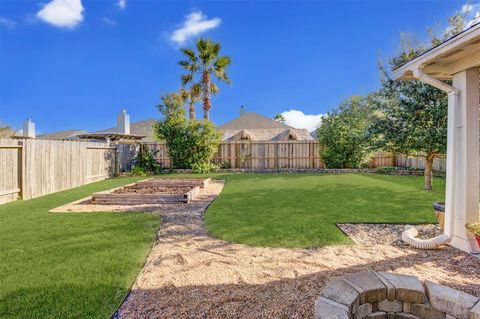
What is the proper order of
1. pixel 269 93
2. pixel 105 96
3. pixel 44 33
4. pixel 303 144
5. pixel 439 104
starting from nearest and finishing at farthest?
1. pixel 439 104
2. pixel 44 33
3. pixel 303 144
4. pixel 105 96
5. pixel 269 93

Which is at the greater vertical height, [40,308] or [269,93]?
[269,93]

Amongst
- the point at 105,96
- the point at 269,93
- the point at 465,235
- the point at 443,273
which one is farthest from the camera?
the point at 269,93

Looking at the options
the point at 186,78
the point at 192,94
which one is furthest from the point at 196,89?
the point at 186,78

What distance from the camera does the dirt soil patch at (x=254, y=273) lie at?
226 centimetres

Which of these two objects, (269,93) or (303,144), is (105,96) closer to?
(269,93)

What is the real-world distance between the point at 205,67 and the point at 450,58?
15.8m

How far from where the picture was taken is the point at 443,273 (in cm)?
294

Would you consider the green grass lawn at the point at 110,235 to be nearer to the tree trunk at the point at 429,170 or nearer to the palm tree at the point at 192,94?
the tree trunk at the point at 429,170

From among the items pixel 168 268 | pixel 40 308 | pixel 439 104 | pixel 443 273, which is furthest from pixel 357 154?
pixel 40 308

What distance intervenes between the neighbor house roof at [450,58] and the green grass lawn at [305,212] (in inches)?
98.8

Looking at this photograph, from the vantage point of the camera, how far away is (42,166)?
845 cm

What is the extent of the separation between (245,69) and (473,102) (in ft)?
56.8

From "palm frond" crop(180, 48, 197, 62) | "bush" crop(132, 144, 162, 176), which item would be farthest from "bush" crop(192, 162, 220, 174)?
"palm frond" crop(180, 48, 197, 62)

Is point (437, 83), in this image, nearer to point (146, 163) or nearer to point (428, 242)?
point (428, 242)
